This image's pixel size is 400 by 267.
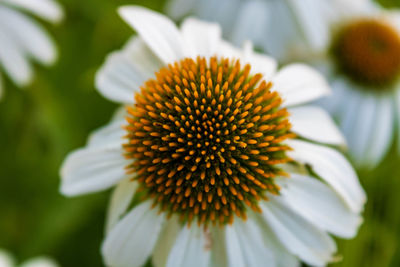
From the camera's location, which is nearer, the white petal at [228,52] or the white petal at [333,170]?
the white petal at [333,170]

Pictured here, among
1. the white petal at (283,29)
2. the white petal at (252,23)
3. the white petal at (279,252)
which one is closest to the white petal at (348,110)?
the white petal at (283,29)

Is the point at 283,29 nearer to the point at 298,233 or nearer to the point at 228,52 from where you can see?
the point at 228,52

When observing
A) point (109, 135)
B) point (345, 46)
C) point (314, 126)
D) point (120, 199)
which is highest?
point (345, 46)

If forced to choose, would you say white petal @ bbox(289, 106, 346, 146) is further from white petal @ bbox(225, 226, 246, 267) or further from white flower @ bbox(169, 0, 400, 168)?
white flower @ bbox(169, 0, 400, 168)

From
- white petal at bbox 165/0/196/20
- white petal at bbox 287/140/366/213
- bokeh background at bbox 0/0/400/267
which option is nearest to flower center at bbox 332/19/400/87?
bokeh background at bbox 0/0/400/267

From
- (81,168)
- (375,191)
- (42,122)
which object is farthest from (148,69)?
(375,191)

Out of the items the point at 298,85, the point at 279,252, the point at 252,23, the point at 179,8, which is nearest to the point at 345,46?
the point at 252,23

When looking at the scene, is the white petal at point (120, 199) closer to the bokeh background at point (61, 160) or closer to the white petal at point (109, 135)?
the white petal at point (109, 135)
